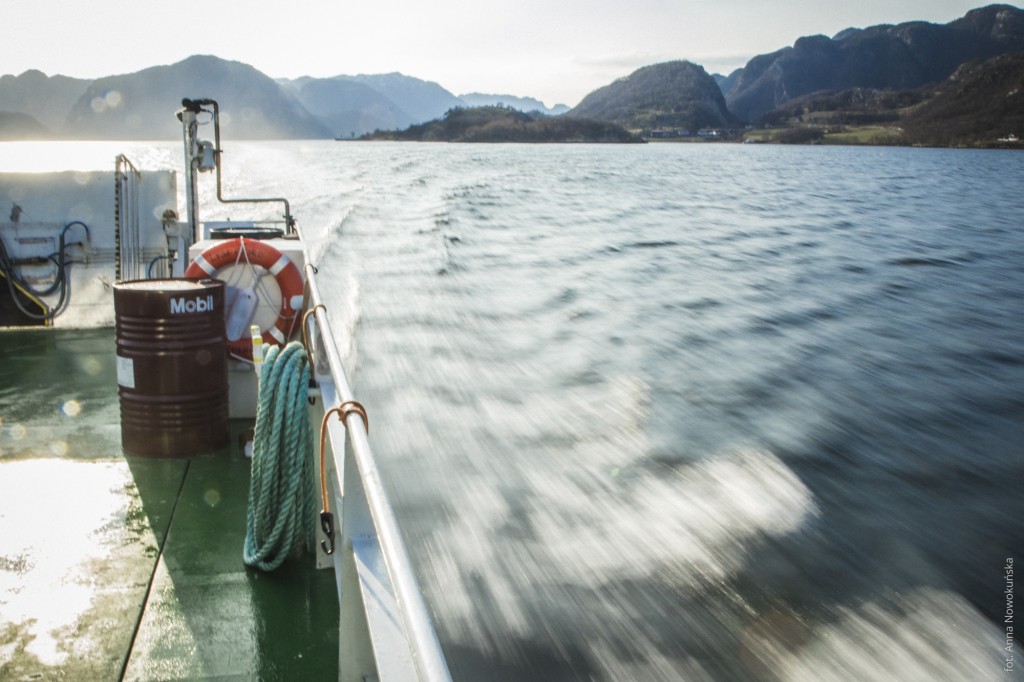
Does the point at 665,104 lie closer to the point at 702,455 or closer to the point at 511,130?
the point at 511,130

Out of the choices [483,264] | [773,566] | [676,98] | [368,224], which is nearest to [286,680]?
[773,566]

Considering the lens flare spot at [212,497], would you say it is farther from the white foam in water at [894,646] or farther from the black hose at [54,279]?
the black hose at [54,279]

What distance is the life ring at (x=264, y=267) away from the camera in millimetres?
4348

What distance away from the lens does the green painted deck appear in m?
2.48

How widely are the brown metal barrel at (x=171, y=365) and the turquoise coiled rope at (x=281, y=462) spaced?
116 centimetres

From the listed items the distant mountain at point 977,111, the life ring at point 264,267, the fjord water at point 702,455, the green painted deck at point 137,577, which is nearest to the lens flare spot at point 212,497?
the green painted deck at point 137,577

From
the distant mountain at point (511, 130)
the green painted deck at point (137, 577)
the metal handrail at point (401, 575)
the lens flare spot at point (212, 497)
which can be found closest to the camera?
the metal handrail at point (401, 575)

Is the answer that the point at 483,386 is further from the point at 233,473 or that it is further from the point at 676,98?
the point at 676,98

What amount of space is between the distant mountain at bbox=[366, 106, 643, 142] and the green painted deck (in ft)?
393

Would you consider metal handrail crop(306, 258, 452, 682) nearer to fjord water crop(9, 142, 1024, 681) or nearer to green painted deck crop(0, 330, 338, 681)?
green painted deck crop(0, 330, 338, 681)

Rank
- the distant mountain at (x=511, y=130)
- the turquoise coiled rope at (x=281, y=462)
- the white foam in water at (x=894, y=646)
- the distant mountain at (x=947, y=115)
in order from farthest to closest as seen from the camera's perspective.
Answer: the distant mountain at (x=511, y=130) → the distant mountain at (x=947, y=115) → the white foam in water at (x=894, y=646) → the turquoise coiled rope at (x=281, y=462)

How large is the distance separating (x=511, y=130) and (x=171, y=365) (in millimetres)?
119832

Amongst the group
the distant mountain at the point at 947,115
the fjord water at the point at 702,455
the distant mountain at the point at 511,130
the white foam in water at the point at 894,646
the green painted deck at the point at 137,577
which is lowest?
the white foam in water at the point at 894,646

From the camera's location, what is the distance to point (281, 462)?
2777 mm
